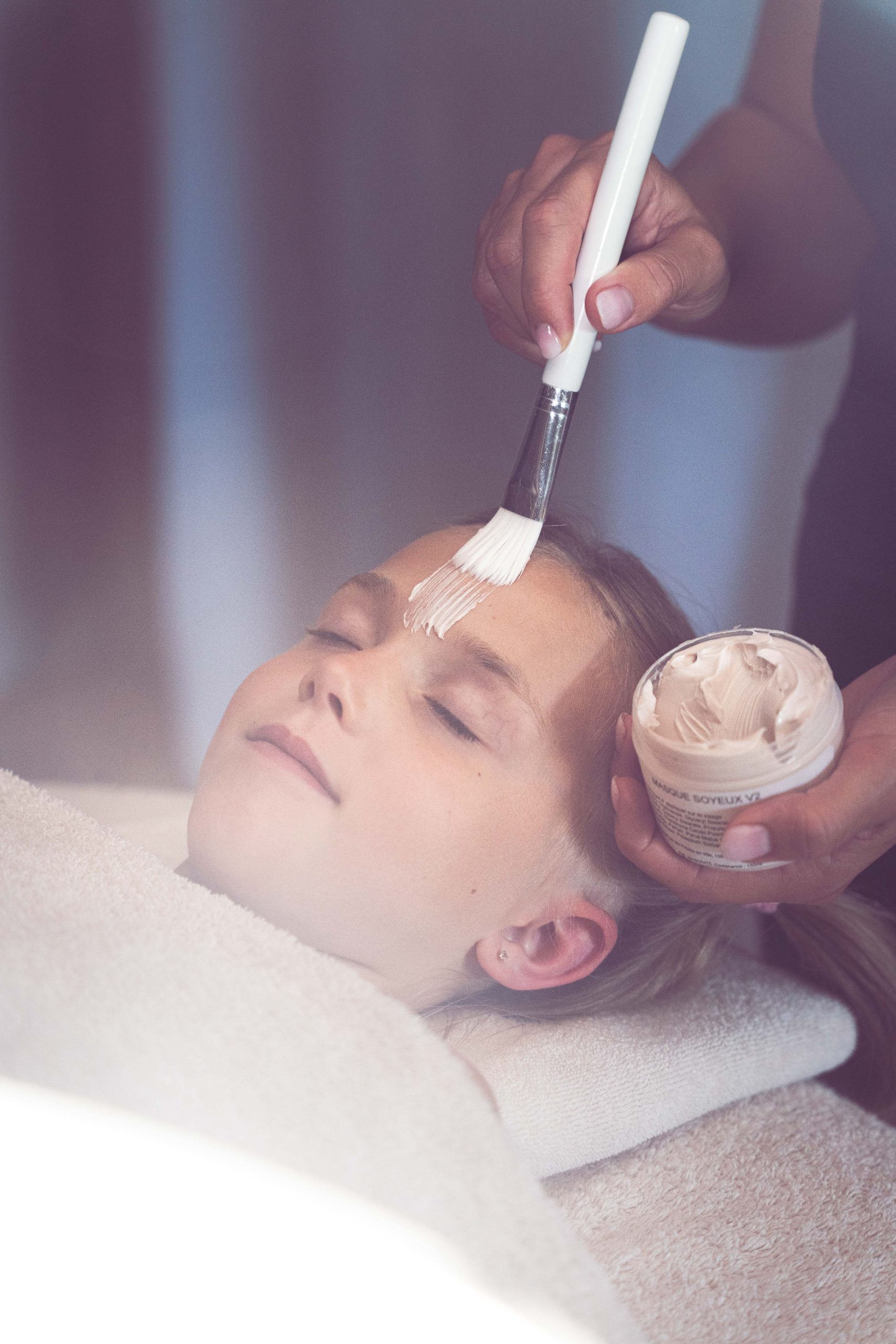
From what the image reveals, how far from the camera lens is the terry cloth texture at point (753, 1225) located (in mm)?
436

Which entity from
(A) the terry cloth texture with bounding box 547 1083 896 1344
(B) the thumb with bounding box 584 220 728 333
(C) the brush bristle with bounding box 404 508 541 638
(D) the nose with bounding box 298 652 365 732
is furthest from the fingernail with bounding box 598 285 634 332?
(A) the terry cloth texture with bounding box 547 1083 896 1344

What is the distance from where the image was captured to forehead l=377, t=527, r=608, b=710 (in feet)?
1.68

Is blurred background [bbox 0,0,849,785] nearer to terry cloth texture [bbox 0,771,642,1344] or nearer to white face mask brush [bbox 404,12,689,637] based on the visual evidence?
white face mask brush [bbox 404,12,689,637]

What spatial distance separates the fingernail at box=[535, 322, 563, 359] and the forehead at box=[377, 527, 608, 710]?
0.10 metres

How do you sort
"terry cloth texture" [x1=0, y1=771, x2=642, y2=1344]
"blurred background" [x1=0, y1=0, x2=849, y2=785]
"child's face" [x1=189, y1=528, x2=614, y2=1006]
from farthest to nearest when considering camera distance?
"blurred background" [x1=0, y1=0, x2=849, y2=785] < "child's face" [x1=189, y1=528, x2=614, y2=1006] < "terry cloth texture" [x1=0, y1=771, x2=642, y2=1344]

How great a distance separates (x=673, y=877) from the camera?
473mm

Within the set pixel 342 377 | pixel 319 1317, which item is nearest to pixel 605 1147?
pixel 319 1317

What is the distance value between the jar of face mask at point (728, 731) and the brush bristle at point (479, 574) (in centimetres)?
10

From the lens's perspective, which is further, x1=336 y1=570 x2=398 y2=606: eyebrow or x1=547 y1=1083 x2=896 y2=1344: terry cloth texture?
x1=336 y1=570 x2=398 y2=606: eyebrow

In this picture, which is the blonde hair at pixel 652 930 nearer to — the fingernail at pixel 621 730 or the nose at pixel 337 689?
the fingernail at pixel 621 730

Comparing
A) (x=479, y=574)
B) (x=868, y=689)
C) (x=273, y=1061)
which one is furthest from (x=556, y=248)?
(x=273, y=1061)

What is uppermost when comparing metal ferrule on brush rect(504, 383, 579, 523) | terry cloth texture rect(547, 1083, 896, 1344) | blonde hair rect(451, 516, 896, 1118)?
metal ferrule on brush rect(504, 383, 579, 523)

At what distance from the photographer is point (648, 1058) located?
0.56m

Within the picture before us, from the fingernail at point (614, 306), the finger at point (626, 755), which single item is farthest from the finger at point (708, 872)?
the fingernail at point (614, 306)
